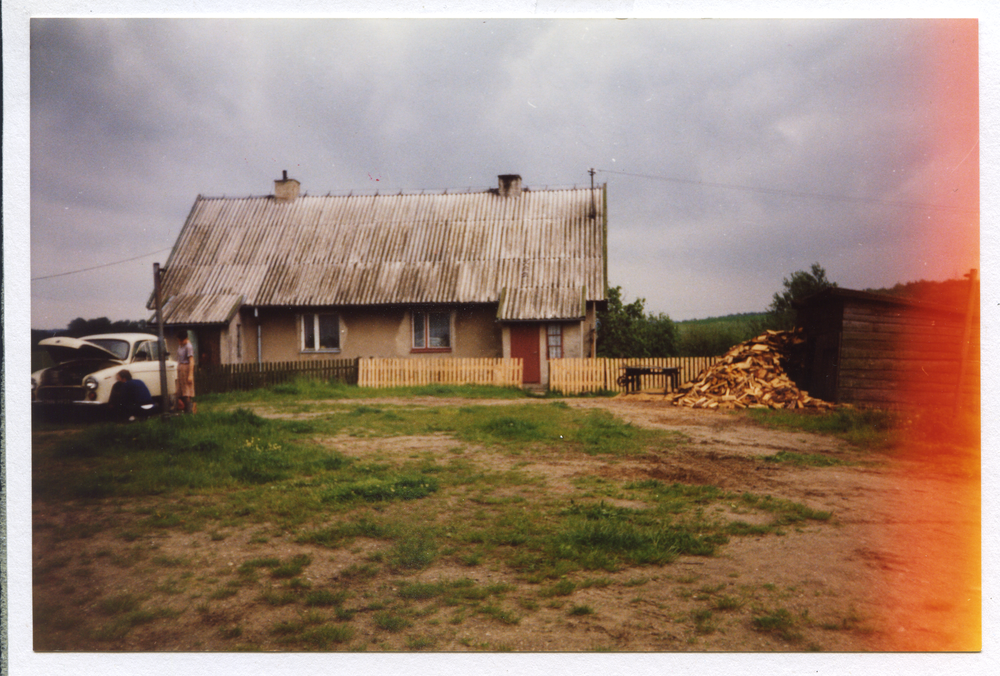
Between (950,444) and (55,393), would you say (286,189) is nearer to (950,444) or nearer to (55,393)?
(55,393)

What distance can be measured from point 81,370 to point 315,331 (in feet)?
38.5

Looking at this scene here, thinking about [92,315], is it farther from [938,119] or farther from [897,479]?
[897,479]

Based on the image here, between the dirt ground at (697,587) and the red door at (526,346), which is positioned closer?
the dirt ground at (697,587)

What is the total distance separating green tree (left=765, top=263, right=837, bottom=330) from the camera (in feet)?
18.3

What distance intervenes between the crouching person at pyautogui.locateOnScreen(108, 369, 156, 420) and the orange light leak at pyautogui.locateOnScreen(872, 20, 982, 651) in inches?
203

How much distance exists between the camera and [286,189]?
21.4ft

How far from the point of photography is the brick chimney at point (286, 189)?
5263mm

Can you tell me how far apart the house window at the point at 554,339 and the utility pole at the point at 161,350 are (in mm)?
11465

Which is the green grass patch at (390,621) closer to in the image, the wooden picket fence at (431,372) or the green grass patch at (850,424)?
the green grass patch at (850,424)

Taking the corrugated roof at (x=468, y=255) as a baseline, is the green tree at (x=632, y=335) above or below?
below

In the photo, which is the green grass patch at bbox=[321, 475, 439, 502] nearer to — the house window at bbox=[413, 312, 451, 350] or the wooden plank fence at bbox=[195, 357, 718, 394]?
the wooden plank fence at bbox=[195, 357, 718, 394]

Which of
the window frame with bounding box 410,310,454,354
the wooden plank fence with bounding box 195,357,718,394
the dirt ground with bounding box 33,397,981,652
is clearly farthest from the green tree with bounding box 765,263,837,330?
the window frame with bounding box 410,310,454,354

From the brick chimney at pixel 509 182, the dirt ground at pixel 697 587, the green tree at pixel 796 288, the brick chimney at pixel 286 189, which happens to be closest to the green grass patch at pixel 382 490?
the dirt ground at pixel 697 587
